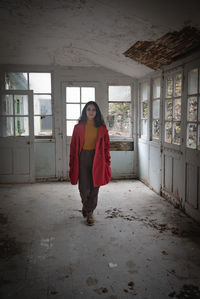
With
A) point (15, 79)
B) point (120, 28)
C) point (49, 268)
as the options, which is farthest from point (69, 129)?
point (49, 268)

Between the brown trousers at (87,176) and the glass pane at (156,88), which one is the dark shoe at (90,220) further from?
the glass pane at (156,88)

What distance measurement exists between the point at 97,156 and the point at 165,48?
192 centimetres

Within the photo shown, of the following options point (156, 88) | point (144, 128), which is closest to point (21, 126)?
point (144, 128)

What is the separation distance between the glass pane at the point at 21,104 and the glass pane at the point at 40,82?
1.13ft

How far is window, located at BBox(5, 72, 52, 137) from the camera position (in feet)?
20.4

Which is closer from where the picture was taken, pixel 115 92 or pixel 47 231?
pixel 47 231

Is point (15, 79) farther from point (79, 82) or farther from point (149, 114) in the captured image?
point (149, 114)

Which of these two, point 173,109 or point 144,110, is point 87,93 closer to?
point 144,110

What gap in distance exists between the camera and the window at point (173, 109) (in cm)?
444

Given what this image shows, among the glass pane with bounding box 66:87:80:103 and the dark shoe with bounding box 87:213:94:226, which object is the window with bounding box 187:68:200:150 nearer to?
the dark shoe with bounding box 87:213:94:226

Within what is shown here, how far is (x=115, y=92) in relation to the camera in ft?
21.5

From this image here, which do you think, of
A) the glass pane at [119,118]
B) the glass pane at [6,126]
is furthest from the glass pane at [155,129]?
the glass pane at [6,126]

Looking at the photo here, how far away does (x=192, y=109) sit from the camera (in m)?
3.97

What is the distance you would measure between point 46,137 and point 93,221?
3177mm
